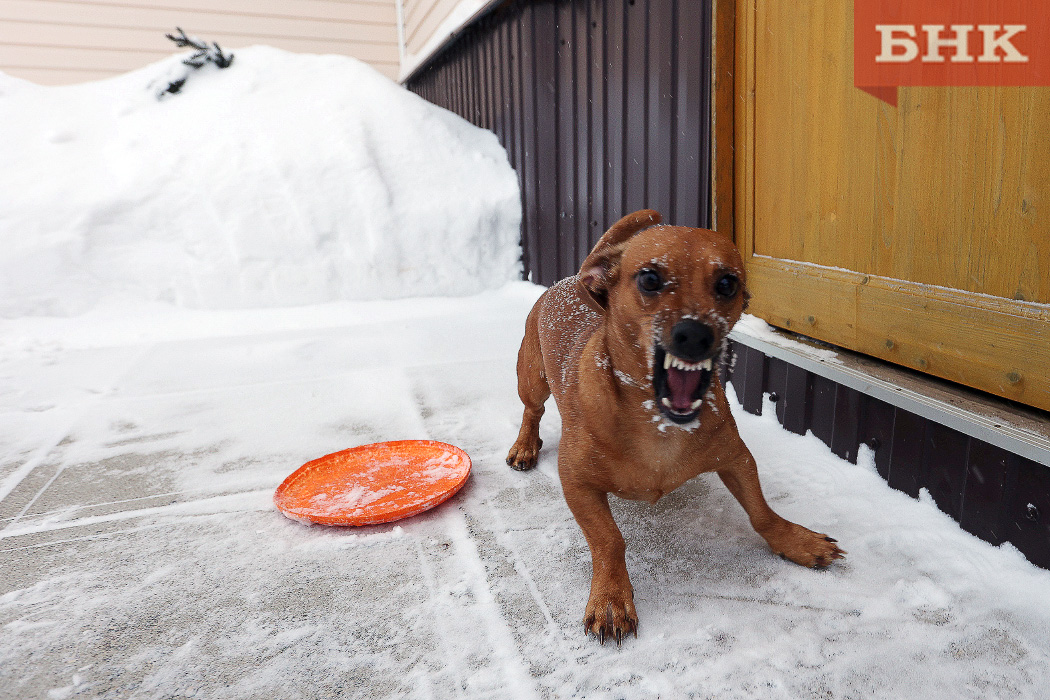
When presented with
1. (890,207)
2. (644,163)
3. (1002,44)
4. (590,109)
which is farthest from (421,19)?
(1002,44)

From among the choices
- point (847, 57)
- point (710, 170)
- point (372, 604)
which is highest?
point (847, 57)

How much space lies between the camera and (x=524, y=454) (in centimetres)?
246

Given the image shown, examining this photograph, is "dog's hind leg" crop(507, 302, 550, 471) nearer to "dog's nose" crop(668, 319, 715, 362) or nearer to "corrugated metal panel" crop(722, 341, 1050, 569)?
"corrugated metal panel" crop(722, 341, 1050, 569)

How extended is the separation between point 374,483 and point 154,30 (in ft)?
33.6

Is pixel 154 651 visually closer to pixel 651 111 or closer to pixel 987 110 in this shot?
pixel 987 110

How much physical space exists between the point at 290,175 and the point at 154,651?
5272 mm

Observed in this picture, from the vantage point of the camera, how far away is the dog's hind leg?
2.38 metres

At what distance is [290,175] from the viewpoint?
238 inches

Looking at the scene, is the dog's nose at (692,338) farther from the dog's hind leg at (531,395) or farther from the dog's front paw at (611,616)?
the dog's hind leg at (531,395)

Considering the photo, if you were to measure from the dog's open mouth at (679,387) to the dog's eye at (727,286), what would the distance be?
6.6 inches

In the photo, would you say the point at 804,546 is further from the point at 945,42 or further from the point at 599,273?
the point at 945,42

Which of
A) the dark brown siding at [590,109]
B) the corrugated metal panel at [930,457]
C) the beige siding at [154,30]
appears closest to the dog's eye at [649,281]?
the corrugated metal panel at [930,457]

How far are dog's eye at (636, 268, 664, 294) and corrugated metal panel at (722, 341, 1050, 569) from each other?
0.33 metres

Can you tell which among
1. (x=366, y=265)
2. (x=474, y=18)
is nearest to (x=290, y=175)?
(x=366, y=265)
